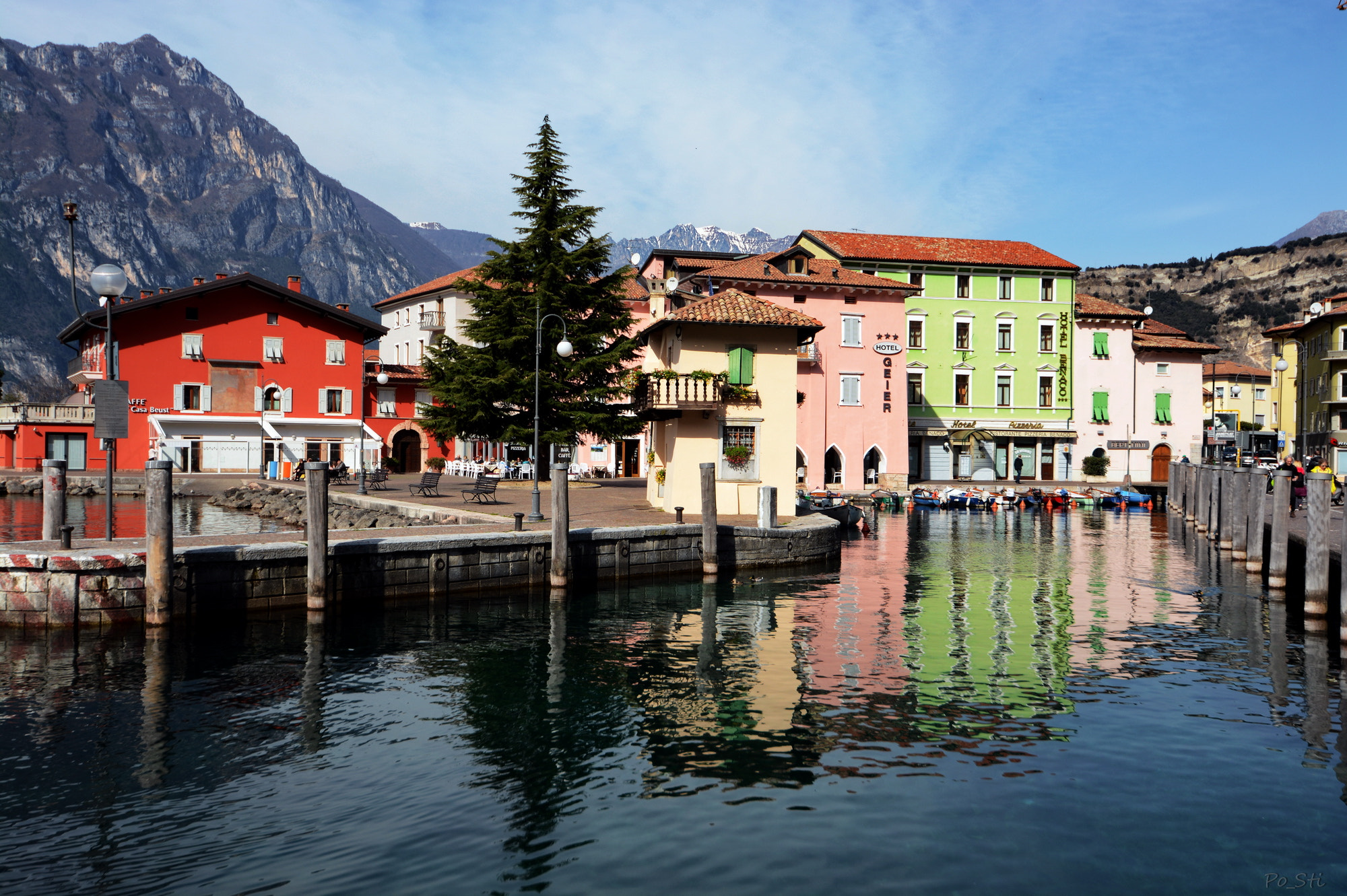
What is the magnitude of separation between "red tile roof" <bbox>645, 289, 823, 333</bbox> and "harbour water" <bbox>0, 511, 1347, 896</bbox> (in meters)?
12.3

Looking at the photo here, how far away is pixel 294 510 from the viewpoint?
120 feet

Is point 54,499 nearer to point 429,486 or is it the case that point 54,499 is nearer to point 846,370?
point 429,486

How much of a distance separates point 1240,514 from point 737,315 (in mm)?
16484

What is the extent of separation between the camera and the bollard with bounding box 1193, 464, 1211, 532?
128 feet

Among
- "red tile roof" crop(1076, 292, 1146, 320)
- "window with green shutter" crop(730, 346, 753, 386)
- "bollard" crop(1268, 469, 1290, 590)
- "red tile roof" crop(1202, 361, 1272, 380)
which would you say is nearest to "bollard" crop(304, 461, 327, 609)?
"window with green shutter" crop(730, 346, 753, 386)

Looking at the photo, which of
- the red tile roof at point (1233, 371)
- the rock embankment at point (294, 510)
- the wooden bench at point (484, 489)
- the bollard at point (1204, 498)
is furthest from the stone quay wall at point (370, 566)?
the red tile roof at point (1233, 371)

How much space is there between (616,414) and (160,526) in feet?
89.4

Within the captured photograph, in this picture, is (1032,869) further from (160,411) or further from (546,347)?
(160,411)

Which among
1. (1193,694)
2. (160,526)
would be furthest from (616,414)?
(1193,694)

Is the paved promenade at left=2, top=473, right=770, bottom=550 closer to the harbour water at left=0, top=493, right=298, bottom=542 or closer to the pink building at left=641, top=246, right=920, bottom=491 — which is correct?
the harbour water at left=0, top=493, right=298, bottom=542

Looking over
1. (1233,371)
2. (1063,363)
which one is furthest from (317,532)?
(1233,371)

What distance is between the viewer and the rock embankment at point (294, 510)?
29.7 m

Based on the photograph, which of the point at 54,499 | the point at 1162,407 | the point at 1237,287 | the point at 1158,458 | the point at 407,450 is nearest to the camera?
the point at 54,499

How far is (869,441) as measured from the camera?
194 feet
